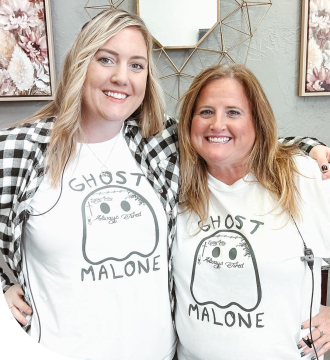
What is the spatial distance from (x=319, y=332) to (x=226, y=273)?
1.16 feet

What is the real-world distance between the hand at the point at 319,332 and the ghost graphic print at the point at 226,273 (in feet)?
0.70

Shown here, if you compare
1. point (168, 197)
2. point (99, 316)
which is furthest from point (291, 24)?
point (99, 316)

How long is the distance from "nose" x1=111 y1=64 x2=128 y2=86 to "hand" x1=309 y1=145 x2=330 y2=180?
2.01 ft

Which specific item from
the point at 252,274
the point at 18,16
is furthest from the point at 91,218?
the point at 18,16

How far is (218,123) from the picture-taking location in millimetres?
986

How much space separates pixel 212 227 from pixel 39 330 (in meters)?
0.58

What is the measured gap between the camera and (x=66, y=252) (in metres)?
0.92

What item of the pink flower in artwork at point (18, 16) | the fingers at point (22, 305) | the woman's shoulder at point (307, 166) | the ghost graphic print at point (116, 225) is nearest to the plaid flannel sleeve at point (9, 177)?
the fingers at point (22, 305)

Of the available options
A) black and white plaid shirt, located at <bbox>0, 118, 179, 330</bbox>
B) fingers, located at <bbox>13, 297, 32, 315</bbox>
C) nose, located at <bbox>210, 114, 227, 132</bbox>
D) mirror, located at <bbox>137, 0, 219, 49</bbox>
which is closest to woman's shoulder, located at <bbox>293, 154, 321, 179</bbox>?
nose, located at <bbox>210, 114, 227, 132</bbox>

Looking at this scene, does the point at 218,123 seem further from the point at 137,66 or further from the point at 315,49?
the point at 315,49

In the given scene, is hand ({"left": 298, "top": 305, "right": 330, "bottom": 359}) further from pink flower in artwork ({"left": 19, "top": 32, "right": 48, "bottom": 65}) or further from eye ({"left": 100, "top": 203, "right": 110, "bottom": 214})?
pink flower in artwork ({"left": 19, "top": 32, "right": 48, "bottom": 65})

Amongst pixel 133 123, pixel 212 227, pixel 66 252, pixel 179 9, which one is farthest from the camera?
pixel 179 9

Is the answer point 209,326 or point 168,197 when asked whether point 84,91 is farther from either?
point 209,326

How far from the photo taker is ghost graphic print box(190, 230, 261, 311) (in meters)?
0.97
